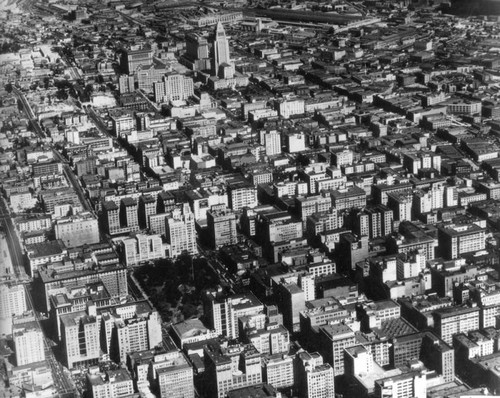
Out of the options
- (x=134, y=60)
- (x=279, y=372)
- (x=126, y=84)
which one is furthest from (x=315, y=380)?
(x=134, y=60)

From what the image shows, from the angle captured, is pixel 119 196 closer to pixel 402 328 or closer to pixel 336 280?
pixel 336 280

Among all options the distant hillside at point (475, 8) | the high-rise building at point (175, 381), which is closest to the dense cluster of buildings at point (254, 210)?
the high-rise building at point (175, 381)

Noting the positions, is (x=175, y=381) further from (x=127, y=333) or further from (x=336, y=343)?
(x=336, y=343)

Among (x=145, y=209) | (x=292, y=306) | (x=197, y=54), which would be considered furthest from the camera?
(x=197, y=54)

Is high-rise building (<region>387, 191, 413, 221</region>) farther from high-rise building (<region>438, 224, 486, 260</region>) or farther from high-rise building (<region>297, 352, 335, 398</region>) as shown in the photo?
high-rise building (<region>297, 352, 335, 398</region>)

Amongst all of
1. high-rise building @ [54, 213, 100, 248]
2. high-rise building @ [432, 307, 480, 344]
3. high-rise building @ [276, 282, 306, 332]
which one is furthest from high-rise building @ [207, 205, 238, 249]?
high-rise building @ [432, 307, 480, 344]

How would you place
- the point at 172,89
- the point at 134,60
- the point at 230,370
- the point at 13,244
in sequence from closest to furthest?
1. the point at 230,370
2. the point at 13,244
3. the point at 172,89
4. the point at 134,60

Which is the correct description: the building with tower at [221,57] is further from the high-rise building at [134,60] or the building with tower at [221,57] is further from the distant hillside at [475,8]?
the distant hillside at [475,8]
